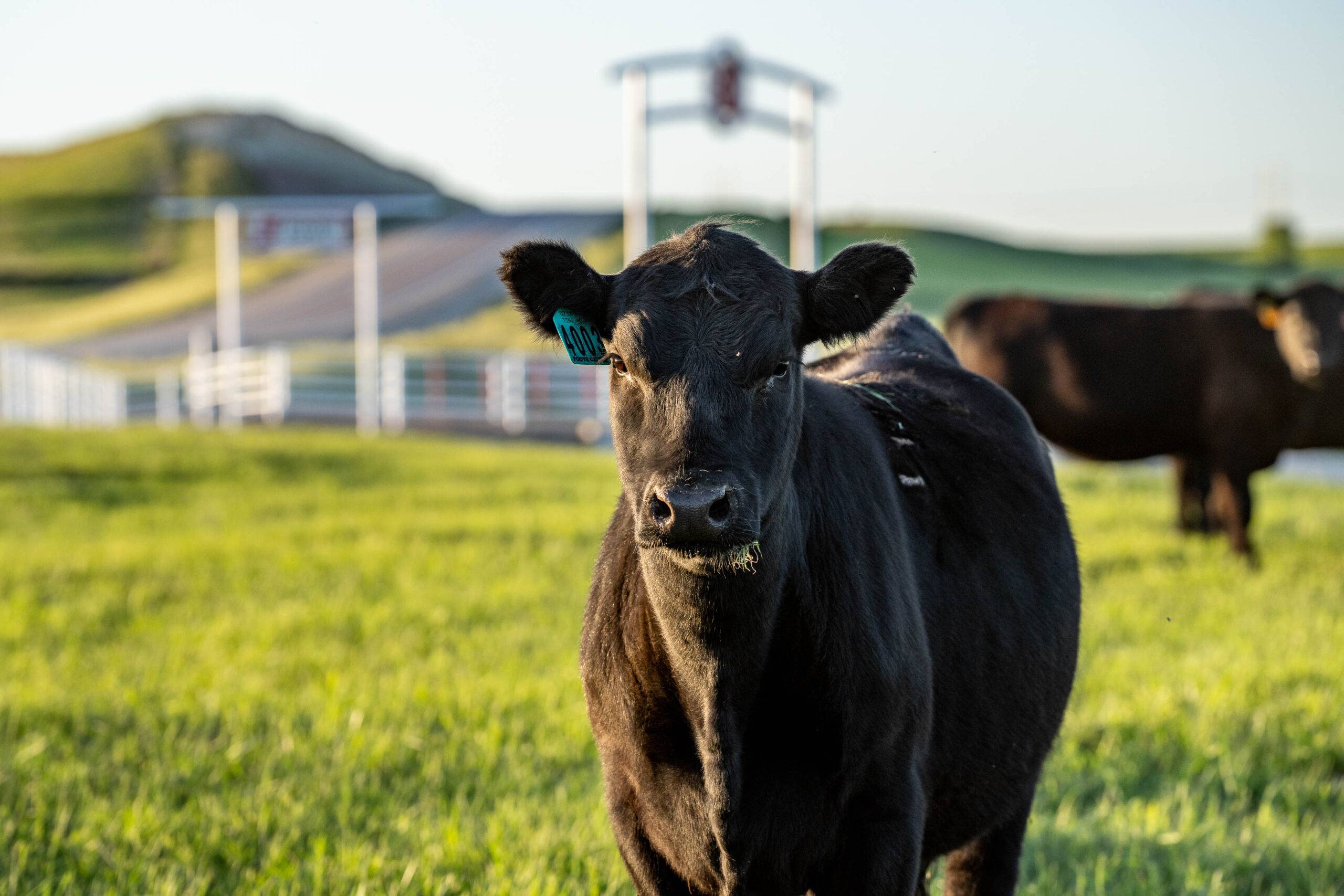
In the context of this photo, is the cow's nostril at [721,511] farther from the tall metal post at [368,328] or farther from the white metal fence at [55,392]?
the white metal fence at [55,392]

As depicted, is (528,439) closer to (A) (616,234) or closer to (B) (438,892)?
(B) (438,892)

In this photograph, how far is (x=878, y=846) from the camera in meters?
3.12

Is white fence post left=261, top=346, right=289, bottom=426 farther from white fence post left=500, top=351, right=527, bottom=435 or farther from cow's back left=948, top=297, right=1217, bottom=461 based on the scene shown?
cow's back left=948, top=297, right=1217, bottom=461

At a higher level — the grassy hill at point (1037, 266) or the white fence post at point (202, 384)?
the grassy hill at point (1037, 266)

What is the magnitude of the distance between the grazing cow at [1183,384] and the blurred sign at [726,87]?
8.13 m

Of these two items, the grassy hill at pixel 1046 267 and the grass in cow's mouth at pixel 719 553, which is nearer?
the grass in cow's mouth at pixel 719 553

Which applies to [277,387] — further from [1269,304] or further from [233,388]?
[1269,304]

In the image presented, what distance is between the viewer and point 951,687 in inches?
140

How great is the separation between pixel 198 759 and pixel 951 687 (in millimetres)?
3652

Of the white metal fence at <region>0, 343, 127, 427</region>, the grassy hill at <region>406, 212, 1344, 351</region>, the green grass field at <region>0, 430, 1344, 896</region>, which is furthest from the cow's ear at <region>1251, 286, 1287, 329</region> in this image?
the grassy hill at <region>406, 212, 1344, 351</region>

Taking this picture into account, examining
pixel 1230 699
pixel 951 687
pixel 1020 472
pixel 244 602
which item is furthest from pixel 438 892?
pixel 244 602

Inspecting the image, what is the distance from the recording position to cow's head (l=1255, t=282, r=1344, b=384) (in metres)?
11.7

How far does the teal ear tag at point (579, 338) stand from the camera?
130 inches

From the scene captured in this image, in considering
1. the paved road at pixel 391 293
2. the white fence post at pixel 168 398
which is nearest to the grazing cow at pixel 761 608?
the white fence post at pixel 168 398
